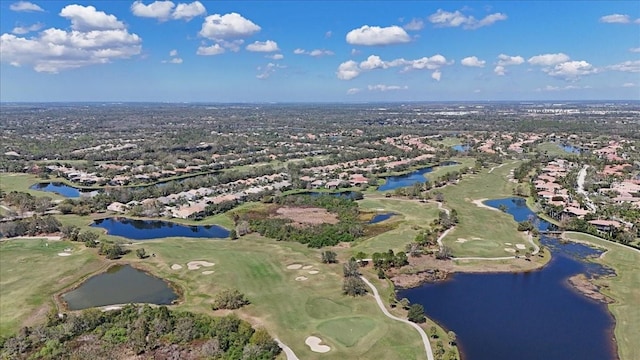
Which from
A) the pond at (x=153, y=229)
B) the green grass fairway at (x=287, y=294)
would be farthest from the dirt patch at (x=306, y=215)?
the pond at (x=153, y=229)

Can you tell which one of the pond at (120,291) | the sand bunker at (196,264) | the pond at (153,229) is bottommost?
the pond at (153,229)

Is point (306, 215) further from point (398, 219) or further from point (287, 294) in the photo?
point (287, 294)

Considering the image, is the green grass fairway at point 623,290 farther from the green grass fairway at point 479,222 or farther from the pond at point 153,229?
the pond at point 153,229

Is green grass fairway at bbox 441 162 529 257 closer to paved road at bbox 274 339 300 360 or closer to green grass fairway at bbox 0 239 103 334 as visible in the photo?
paved road at bbox 274 339 300 360

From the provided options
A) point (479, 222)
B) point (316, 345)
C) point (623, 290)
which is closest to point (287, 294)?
point (316, 345)

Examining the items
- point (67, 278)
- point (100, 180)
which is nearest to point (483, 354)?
point (67, 278)

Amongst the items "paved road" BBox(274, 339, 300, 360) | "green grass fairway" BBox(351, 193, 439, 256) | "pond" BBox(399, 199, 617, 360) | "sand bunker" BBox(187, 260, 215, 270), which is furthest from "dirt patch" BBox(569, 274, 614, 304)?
"sand bunker" BBox(187, 260, 215, 270)
